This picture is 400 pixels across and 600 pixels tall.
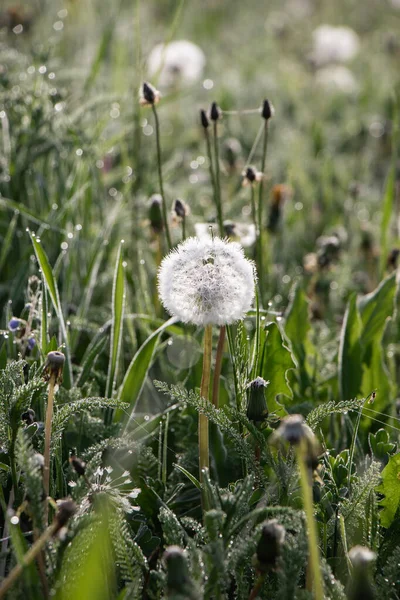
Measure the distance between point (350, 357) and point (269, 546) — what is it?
84cm

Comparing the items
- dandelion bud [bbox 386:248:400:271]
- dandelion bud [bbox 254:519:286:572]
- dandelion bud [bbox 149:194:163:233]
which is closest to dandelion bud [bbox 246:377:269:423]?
dandelion bud [bbox 254:519:286:572]

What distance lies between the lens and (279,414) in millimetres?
1601

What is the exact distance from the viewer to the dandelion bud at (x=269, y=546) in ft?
3.48

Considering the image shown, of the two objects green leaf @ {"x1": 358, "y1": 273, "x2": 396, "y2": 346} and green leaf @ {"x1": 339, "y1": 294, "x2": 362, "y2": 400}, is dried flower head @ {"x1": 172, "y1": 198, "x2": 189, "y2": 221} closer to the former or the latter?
green leaf @ {"x1": 339, "y1": 294, "x2": 362, "y2": 400}

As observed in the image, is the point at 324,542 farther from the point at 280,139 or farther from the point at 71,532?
the point at 280,139

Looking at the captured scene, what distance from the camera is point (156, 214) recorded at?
2.12m

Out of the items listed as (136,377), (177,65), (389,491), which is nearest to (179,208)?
(136,377)

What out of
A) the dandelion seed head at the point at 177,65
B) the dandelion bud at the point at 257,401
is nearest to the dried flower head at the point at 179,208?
the dandelion bud at the point at 257,401

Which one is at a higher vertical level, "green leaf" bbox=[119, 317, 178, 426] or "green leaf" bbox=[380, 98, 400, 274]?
"green leaf" bbox=[380, 98, 400, 274]

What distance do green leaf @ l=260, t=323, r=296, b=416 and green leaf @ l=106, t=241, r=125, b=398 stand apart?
0.35 m

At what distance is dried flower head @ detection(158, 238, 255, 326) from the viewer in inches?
50.3

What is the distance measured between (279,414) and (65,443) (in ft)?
1.65

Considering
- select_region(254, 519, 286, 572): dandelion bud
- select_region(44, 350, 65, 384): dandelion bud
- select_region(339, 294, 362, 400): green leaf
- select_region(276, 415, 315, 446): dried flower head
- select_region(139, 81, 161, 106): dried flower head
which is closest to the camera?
select_region(276, 415, 315, 446): dried flower head

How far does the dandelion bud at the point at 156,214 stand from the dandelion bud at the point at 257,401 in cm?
89
